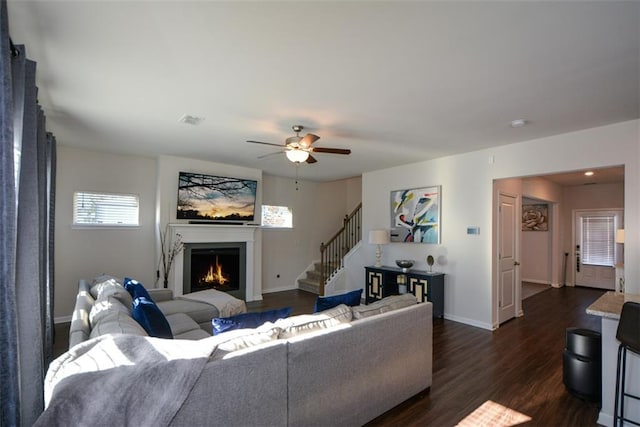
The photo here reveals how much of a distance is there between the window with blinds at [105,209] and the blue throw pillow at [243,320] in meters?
4.16

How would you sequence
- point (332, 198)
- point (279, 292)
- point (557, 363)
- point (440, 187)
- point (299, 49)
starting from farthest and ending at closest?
point (332, 198)
point (279, 292)
point (440, 187)
point (557, 363)
point (299, 49)

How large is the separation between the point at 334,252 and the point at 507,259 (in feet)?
13.1

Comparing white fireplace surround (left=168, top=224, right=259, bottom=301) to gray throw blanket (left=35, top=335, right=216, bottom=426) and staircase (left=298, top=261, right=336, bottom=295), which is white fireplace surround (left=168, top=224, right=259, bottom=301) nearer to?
staircase (left=298, top=261, right=336, bottom=295)

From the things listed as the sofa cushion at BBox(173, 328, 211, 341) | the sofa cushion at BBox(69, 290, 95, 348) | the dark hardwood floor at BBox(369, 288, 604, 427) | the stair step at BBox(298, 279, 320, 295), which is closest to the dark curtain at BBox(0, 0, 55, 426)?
the sofa cushion at BBox(69, 290, 95, 348)

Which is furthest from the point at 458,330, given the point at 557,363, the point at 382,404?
the point at 382,404

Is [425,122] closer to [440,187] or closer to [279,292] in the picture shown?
[440,187]

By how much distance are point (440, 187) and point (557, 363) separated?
294cm

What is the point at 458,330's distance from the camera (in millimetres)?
4719

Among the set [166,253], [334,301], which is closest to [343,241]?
[166,253]

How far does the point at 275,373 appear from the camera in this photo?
1.89 m

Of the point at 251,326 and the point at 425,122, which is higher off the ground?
the point at 425,122

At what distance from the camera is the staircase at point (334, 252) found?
7.45 m

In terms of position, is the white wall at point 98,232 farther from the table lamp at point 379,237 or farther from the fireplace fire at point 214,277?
the table lamp at point 379,237

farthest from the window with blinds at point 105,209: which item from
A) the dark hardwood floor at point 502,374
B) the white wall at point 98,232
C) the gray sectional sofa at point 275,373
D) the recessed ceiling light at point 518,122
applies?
the recessed ceiling light at point 518,122
